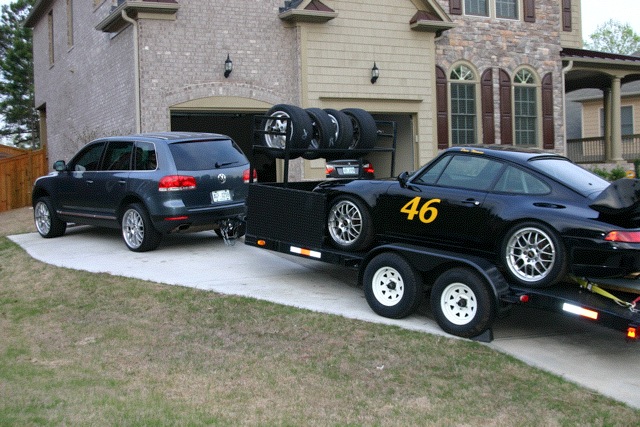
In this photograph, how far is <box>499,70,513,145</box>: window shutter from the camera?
2202 cm

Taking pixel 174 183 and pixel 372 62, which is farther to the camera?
pixel 372 62

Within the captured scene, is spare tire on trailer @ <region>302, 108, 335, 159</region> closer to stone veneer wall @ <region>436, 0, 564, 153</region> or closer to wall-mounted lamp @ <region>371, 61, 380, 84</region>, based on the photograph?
wall-mounted lamp @ <region>371, 61, 380, 84</region>

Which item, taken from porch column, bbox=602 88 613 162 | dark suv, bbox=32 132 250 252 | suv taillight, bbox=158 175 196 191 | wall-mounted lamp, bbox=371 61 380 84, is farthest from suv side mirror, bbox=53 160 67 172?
porch column, bbox=602 88 613 162

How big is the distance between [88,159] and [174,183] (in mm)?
2389

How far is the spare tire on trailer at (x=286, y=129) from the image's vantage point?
914 cm

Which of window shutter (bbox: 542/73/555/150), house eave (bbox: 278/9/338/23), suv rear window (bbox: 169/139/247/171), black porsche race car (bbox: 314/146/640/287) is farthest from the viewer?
window shutter (bbox: 542/73/555/150)

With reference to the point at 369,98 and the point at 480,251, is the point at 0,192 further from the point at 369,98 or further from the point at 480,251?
the point at 480,251

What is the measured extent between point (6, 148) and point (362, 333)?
1033 inches

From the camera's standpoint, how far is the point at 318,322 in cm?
758

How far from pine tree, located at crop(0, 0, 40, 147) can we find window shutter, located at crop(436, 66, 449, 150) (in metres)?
35.7

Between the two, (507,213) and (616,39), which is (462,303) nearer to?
(507,213)

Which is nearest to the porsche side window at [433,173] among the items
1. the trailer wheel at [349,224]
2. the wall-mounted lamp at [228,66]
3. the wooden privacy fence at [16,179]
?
the trailer wheel at [349,224]

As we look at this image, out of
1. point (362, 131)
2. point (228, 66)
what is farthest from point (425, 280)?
point (228, 66)

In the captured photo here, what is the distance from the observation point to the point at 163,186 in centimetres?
1073
